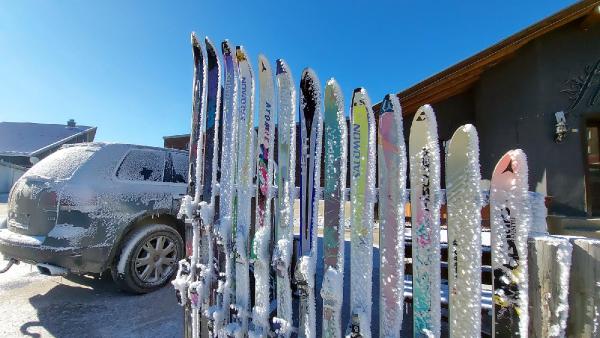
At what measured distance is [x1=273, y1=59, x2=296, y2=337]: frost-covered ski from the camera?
1.86 metres

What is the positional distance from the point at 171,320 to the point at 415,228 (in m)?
2.73

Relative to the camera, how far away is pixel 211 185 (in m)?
2.47

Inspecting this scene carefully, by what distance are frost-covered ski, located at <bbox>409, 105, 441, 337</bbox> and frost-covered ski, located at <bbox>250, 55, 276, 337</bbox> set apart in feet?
3.07

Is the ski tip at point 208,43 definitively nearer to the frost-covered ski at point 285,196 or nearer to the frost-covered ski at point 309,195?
the frost-covered ski at point 285,196

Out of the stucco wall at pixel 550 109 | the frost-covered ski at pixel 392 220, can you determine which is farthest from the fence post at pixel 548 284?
the stucco wall at pixel 550 109

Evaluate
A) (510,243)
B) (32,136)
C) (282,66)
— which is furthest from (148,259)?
(32,136)

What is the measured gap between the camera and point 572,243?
49.7 inches

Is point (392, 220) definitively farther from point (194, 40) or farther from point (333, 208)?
point (194, 40)

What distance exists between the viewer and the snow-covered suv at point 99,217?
10.3 feet

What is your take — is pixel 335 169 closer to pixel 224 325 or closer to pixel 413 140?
pixel 413 140

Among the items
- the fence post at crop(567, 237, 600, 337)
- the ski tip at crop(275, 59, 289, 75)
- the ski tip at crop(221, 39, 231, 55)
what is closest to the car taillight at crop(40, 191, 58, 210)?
the ski tip at crop(221, 39, 231, 55)

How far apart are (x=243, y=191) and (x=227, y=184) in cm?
20

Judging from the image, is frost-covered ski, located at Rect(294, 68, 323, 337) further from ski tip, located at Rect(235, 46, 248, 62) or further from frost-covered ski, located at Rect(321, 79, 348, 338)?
ski tip, located at Rect(235, 46, 248, 62)

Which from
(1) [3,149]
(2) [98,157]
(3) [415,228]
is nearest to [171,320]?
(2) [98,157]
